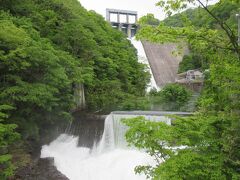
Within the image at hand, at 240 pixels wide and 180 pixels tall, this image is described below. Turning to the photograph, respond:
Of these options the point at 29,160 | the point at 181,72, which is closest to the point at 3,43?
the point at 29,160

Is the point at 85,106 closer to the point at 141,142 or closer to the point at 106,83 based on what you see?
the point at 106,83

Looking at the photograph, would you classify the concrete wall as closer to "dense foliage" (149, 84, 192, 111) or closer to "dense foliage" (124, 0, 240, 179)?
"dense foliage" (149, 84, 192, 111)

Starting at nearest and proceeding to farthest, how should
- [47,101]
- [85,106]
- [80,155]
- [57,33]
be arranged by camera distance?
[47,101]
[80,155]
[57,33]
[85,106]

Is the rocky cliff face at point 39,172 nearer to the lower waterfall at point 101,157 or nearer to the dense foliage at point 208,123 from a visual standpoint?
the lower waterfall at point 101,157

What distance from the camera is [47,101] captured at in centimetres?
1097

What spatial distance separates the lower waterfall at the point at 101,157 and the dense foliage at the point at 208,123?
585 centimetres

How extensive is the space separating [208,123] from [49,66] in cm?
773

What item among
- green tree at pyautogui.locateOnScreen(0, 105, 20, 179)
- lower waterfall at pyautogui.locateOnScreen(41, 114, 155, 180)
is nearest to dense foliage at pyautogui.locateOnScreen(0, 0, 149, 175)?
green tree at pyautogui.locateOnScreen(0, 105, 20, 179)

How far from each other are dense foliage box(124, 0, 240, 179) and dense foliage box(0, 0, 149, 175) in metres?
4.19

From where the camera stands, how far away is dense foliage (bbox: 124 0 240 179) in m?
4.04

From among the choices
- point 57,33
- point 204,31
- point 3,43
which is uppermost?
point 57,33

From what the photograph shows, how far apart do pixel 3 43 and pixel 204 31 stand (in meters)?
7.88

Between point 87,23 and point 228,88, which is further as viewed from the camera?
point 87,23

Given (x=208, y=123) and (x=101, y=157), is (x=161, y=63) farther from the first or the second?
(x=208, y=123)
